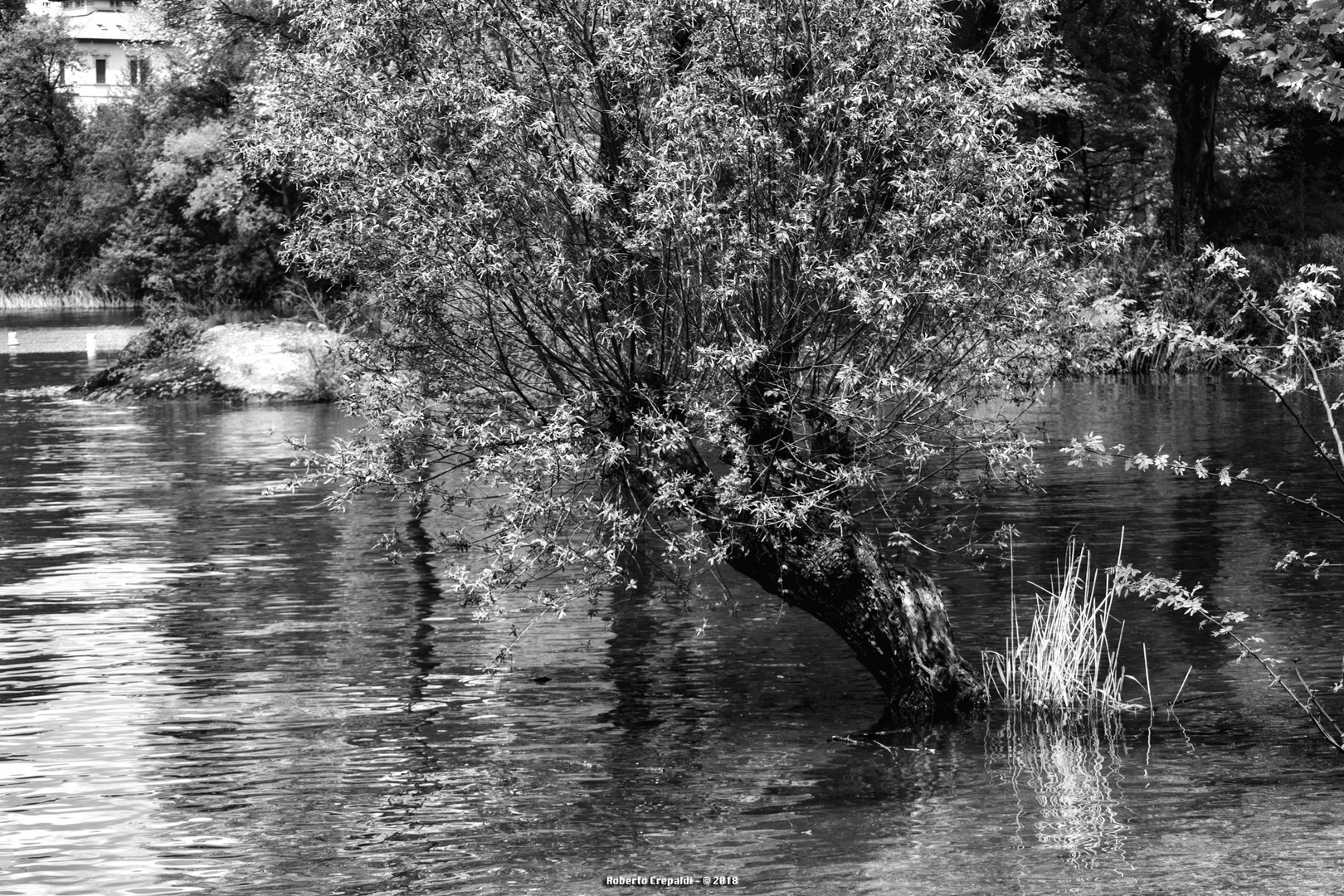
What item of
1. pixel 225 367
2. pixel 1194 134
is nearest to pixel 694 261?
pixel 225 367

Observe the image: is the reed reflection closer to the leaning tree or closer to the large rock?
the leaning tree

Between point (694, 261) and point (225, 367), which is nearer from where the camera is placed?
point (694, 261)

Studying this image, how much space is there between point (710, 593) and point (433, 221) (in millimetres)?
8796

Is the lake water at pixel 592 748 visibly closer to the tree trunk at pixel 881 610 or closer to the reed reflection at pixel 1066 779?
the reed reflection at pixel 1066 779

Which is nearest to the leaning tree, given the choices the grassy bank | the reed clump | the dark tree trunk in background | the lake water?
the reed clump

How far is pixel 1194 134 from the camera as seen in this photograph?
54.1m

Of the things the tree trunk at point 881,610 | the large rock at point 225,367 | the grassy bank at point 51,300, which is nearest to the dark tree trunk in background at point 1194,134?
the large rock at point 225,367

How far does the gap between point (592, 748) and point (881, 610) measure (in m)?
2.68

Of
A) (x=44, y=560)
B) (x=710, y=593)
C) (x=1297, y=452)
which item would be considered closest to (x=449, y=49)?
(x=710, y=593)

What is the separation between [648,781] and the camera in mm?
13031

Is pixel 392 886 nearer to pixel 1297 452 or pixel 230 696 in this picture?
pixel 230 696

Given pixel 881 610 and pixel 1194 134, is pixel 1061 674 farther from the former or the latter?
pixel 1194 134

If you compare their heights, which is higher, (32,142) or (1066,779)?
(32,142)

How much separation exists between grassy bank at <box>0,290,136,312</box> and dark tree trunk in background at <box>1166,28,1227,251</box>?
61715 mm
